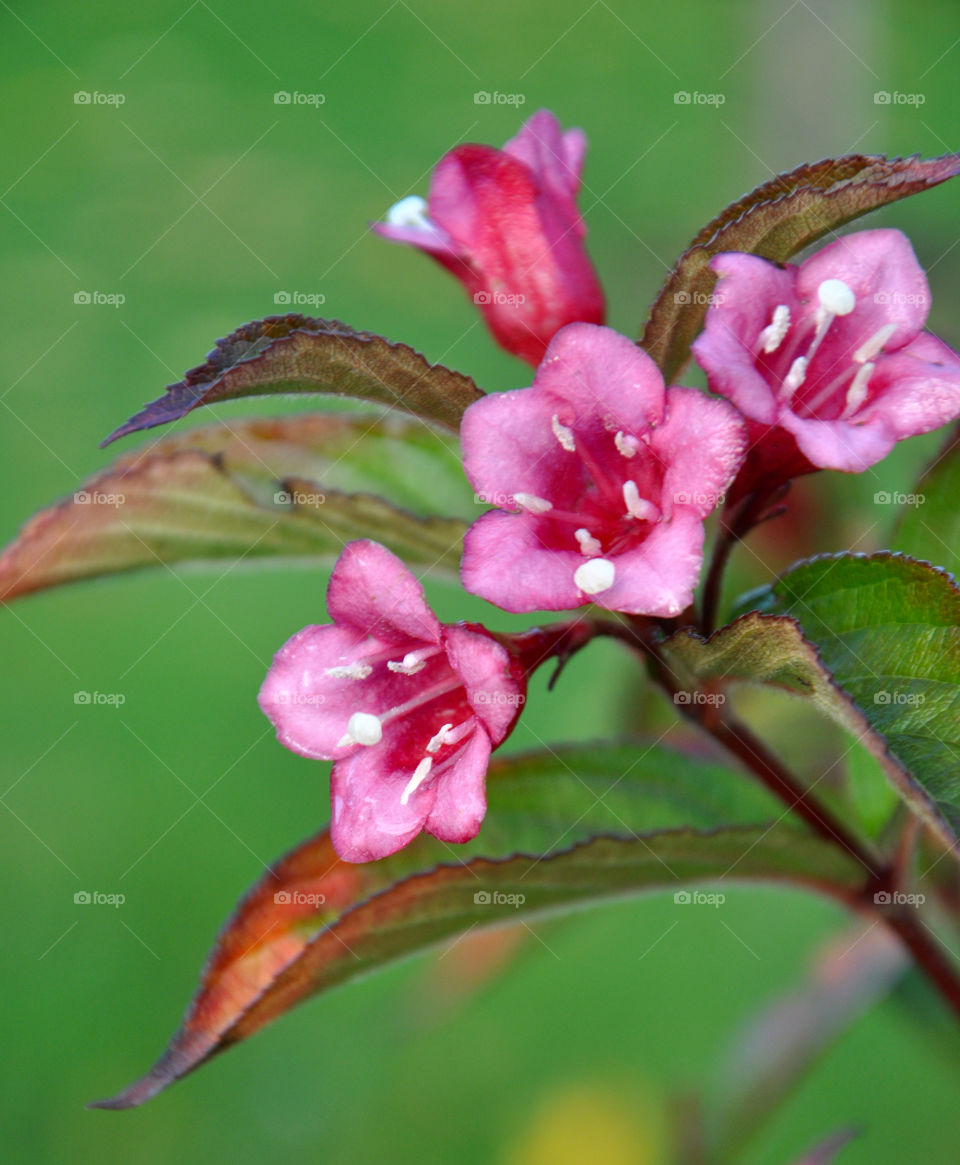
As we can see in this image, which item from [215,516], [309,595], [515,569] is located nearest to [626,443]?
[515,569]

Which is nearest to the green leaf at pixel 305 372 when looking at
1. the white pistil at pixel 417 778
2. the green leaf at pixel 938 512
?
the white pistil at pixel 417 778

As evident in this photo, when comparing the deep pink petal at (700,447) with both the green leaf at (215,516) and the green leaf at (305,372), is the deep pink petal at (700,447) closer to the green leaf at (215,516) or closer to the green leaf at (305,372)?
the green leaf at (305,372)

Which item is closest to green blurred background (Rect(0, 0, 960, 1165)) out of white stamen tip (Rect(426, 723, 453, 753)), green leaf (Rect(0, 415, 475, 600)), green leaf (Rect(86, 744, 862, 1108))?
green leaf (Rect(86, 744, 862, 1108))

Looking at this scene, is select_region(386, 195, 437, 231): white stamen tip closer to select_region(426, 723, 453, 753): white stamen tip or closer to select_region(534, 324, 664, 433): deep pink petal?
select_region(534, 324, 664, 433): deep pink petal

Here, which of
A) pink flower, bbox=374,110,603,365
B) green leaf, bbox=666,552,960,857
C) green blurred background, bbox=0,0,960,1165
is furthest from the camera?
green blurred background, bbox=0,0,960,1165

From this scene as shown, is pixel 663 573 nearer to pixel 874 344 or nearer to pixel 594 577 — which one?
pixel 594 577

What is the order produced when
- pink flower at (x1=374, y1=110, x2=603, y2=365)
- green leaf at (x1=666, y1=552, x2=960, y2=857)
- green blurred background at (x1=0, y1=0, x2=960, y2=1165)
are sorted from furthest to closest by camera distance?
green blurred background at (x1=0, y1=0, x2=960, y2=1165) → pink flower at (x1=374, y1=110, x2=603, y2=365) → green leaf at (x1=666, y1=552, x2=960, y2=857)

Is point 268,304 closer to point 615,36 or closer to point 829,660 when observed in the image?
point 615,36

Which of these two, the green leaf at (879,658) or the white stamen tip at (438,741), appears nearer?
the green leaf at (879,658)
